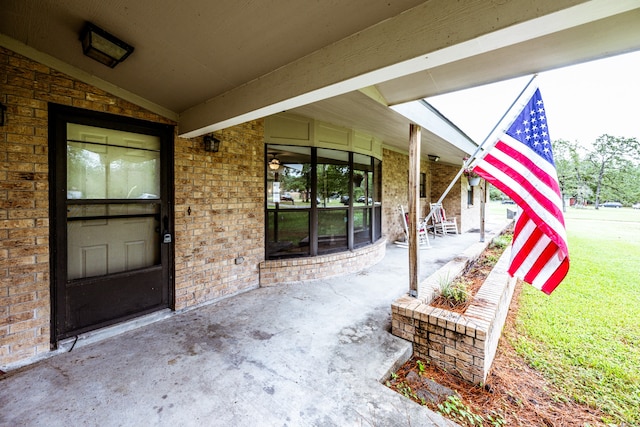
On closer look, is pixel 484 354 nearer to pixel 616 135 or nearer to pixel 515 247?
pixel 515 247

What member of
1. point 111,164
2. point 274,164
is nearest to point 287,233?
point 274,164

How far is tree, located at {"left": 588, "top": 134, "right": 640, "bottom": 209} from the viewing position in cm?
2681

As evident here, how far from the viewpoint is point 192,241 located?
3.39m

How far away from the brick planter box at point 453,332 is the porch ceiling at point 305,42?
2112mm

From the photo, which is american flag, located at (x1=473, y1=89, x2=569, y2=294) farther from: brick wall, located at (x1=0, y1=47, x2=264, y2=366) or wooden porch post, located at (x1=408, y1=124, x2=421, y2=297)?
brick wall, located at (x1=0, y1=47, x2=264, y2=366)

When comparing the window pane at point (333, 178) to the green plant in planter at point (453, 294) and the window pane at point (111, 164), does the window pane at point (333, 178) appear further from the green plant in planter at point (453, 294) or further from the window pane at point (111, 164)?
the window pane at point (111, 164)

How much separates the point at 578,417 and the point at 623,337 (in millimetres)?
2045

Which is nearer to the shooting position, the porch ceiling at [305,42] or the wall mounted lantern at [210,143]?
the porch ceiling at [305,42]

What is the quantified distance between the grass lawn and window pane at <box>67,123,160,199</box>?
182 inches

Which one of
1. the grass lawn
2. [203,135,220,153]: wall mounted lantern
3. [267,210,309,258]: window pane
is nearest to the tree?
the grass lawn

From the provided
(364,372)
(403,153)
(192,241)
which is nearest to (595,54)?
(364,372)

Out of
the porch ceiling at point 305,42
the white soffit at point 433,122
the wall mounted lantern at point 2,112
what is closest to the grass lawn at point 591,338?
the porch ceiling at point 305,42

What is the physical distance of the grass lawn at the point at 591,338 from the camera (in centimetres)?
232

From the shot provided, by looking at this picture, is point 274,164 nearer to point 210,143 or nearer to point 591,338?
point 210,143
